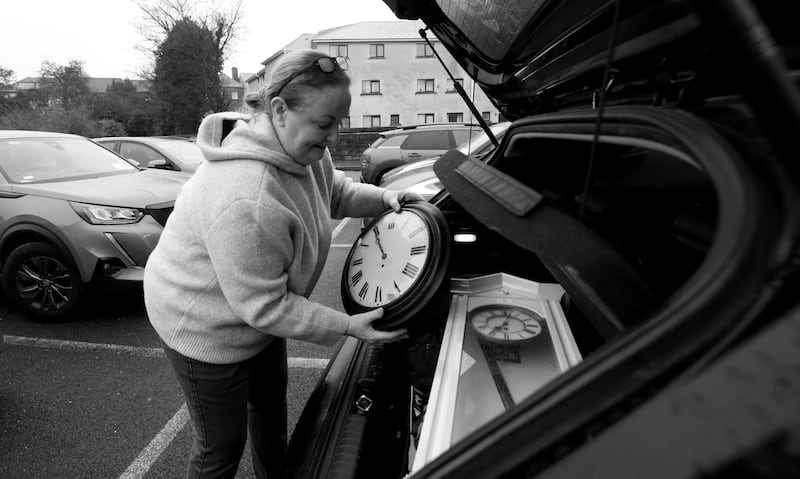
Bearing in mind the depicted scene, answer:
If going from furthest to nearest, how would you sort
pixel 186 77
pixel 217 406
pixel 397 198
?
pixel 186 77
pixel 397 198
pixel 217 406

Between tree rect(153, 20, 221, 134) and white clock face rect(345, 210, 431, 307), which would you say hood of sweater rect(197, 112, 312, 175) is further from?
tree rect(153, 20, 221, 134)

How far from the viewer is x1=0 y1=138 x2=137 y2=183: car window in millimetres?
4105

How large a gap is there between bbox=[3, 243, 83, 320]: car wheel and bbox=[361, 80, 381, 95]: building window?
28.3m

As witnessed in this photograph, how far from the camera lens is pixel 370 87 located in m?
30.6

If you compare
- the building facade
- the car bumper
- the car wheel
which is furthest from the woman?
the building facade

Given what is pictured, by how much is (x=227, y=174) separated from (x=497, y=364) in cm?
97

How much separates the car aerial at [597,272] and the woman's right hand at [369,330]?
41 millimetres

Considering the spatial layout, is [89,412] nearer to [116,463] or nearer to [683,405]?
[116,463]

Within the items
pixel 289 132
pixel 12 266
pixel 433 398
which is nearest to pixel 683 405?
pixel 433 398

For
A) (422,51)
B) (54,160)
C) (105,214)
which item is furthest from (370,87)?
(105,214)

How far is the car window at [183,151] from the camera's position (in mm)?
6949

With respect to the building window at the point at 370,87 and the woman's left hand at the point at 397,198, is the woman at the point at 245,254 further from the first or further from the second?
the building window at the point at 370,87

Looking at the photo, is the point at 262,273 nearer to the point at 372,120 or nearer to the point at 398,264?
the point at 398,264

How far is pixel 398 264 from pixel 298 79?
692 millimetres
